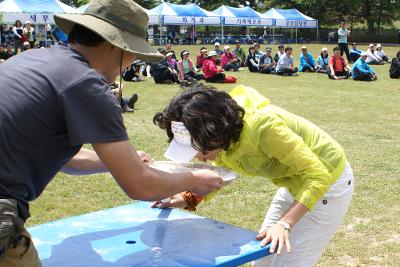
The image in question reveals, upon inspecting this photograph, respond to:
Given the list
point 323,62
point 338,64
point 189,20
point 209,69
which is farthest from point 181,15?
point 209,69

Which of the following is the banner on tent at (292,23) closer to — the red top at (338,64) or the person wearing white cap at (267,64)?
the person wearing white cap at (267,64)

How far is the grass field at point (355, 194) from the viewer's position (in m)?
4.45

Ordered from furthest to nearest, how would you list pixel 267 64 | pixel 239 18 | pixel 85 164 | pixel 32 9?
1. pixel 239 18
2. pixel 32 9
3. pixel 267 64
4. pixel 85 164

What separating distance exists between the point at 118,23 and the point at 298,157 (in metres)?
0.96

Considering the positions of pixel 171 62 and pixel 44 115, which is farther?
pixel 171 62

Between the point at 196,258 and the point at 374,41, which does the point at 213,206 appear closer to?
the point at 196,258

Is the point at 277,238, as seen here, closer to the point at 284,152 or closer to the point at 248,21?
the point at 284,152

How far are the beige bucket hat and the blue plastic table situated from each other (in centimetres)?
84

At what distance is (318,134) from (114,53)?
1.17 m

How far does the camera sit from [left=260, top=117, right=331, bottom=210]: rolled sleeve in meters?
2.39

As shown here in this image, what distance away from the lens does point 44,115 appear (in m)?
1.75

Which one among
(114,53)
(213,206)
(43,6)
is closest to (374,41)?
(43,6)

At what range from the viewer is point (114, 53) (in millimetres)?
2035

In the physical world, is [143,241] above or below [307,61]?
above
